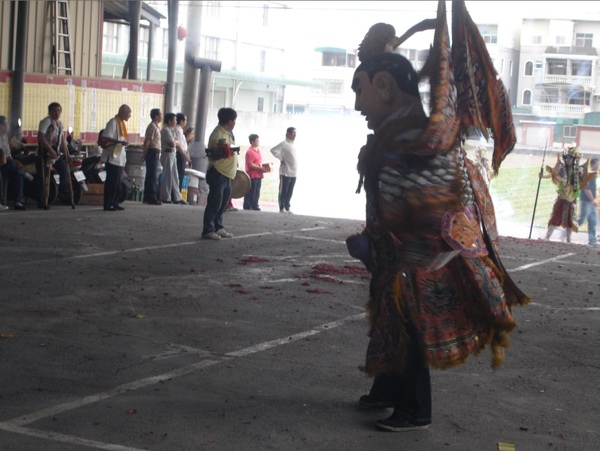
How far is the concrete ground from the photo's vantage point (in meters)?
5.44

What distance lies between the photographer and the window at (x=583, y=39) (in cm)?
3762

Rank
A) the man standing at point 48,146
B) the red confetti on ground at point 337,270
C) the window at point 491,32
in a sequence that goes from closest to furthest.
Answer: the red confetti on ground at point 337,270 → the man standing at point 48,146 → the window at point 491,32

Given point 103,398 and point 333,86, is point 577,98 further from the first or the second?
point 103,398

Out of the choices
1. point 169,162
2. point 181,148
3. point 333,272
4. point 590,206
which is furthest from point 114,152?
point 590,206

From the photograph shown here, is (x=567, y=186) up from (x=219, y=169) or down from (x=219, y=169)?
down

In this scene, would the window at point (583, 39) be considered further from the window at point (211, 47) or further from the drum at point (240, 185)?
the drum at point (240, 185)

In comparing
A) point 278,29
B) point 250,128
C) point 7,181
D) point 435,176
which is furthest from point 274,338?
point 278,29

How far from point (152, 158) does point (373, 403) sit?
13760 millimetres

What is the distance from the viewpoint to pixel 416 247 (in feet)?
17.4

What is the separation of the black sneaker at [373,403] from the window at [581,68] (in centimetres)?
3522

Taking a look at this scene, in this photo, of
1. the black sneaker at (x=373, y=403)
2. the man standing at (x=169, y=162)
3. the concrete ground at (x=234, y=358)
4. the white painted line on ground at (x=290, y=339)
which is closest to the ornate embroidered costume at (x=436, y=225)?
the black sneaker at (x=373, y=403)

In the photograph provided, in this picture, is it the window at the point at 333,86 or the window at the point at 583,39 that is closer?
the window at the point at 583,39

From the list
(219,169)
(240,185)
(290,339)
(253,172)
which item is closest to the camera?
(290,339)

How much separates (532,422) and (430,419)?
0.73 m
